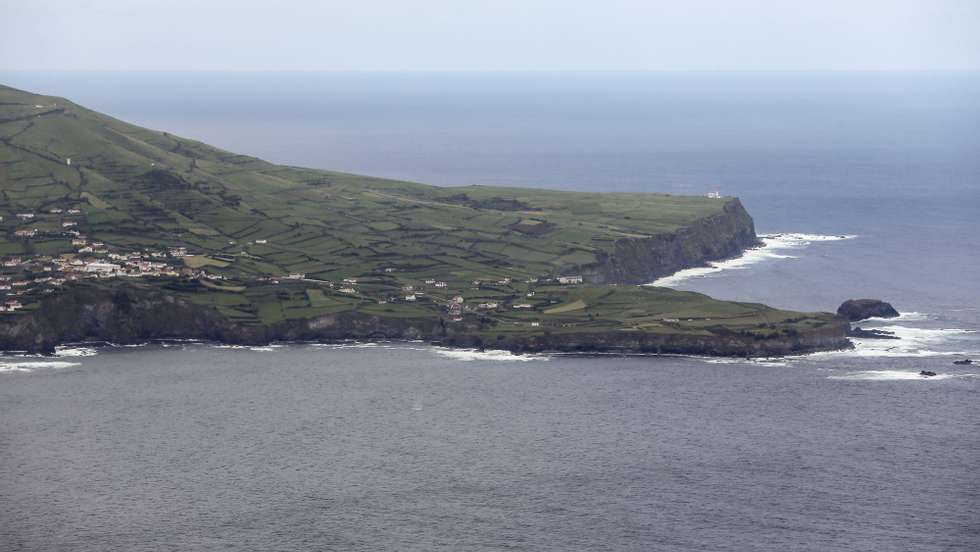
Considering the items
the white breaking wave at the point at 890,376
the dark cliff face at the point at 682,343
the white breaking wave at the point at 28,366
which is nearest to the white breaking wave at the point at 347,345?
the dark cliff face at the point at 682,343

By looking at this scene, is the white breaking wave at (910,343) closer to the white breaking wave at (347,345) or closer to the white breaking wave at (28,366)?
the white breaking wave at (347,345)

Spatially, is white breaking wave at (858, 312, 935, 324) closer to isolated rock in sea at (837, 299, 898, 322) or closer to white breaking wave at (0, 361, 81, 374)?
isolated rock in sea at (837, 299, 898, 322)

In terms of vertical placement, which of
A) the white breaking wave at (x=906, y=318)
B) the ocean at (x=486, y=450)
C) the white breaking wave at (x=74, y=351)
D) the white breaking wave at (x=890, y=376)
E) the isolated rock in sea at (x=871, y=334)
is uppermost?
the white breaking wave at (x=906, y=318)

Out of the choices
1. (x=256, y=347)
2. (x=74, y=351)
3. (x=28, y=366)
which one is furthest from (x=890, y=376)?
(x=28, y=366)

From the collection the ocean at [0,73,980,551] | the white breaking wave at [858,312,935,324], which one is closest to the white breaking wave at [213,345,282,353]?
the ocean at [0,73,980,551]

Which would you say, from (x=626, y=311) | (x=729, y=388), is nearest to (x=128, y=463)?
(x=729, y=388)
